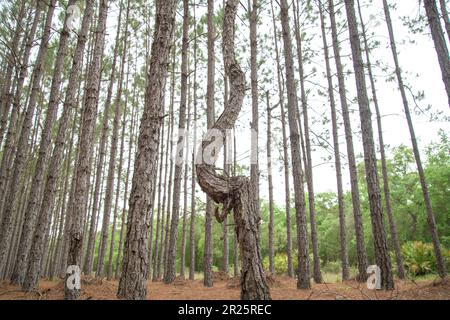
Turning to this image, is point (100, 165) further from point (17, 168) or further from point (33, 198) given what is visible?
point (33, 198)

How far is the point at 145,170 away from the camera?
134 inches

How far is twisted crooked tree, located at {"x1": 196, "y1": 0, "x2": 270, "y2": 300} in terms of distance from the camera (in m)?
2.51

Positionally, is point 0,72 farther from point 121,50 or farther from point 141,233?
point 141,233

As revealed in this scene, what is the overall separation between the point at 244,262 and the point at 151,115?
2.05m

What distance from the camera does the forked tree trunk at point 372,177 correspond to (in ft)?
14.7

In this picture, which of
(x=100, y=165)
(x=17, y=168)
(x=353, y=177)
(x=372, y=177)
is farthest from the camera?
(x=100, y=165)

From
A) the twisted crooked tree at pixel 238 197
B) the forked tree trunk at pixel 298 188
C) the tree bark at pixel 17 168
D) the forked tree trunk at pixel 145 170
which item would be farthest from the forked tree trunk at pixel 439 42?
the tree bark at pixel 17 168

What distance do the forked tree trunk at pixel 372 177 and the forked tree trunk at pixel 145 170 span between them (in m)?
3.40

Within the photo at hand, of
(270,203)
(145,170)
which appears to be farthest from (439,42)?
(270,203)

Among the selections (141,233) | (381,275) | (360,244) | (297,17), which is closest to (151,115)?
(141,233)

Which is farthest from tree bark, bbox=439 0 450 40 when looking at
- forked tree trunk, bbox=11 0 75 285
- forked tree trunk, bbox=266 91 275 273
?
forked tree trunk, bbox=11 0 75 285

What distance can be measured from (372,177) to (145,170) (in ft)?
12.1

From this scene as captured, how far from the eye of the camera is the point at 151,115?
3.53 metres

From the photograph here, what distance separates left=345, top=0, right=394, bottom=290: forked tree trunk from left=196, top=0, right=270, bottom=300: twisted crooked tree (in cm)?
286
